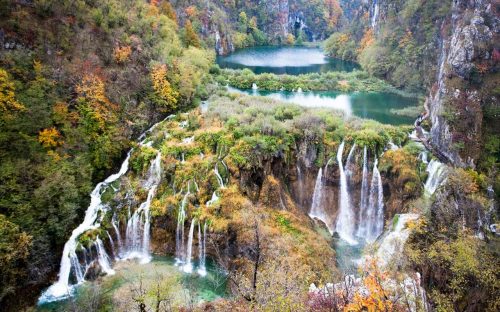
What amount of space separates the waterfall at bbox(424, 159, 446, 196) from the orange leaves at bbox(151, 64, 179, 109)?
2261cm

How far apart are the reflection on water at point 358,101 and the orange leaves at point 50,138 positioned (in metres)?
24.6

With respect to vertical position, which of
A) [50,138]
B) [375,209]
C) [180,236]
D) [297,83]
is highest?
[297,83]

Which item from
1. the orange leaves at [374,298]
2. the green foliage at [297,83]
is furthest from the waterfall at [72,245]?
the green foliage at [297,83]

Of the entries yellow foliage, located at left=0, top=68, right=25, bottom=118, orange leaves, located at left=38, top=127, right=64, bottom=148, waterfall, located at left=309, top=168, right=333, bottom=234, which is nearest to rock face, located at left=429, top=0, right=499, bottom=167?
waterfall, located at left=309, top=168, right=333, bottom=234

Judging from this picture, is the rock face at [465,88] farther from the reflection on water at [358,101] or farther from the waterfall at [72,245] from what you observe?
the waterfall at [72,245]

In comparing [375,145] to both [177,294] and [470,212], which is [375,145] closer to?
[470,212]

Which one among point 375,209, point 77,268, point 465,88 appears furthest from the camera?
point 465,88

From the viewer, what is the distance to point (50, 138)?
24266 mm

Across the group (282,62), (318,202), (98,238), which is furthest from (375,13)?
(98,238)

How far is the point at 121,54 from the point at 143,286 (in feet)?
70.9

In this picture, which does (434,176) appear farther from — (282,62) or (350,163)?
(282,62)

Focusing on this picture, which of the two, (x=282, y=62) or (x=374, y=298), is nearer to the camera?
(x=374, y=298)

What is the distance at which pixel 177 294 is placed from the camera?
65.0ft

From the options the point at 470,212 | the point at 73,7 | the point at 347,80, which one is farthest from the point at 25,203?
the point at 347,80
